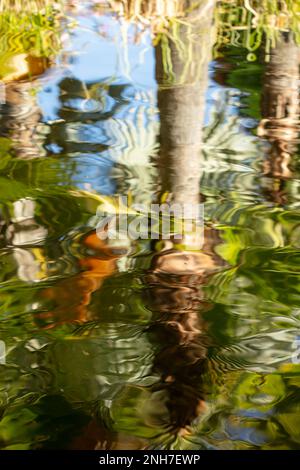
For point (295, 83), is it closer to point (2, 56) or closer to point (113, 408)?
point (2, 56)

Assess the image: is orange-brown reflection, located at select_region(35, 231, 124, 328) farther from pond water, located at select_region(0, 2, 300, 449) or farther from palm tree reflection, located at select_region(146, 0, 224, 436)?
palm tree reflection, located at select_region(146, 0, 224, 436)

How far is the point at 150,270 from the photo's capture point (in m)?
1.40

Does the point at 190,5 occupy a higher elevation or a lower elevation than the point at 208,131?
higher

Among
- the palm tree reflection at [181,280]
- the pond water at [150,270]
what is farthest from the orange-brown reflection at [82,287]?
the palm tree reflection at [181,280]

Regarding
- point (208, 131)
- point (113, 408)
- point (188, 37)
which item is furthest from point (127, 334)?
point (188, 37)

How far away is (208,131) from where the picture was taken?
2170mm

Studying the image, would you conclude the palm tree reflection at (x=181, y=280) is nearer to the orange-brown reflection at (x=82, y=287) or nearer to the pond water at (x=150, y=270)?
the pond water at (x=150, y=270)

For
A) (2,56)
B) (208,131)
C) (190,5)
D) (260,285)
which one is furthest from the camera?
(190,5)

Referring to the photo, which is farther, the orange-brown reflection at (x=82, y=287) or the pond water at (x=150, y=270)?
the orange-brown reflection at (x=82, y=287)

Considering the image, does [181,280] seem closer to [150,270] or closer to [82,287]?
[150,270]

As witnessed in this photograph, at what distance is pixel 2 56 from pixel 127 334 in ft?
6.98

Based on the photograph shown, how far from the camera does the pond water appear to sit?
1.03 meters

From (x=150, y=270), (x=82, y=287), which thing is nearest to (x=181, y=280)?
(x=150, y=270)

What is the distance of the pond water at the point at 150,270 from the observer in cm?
103
